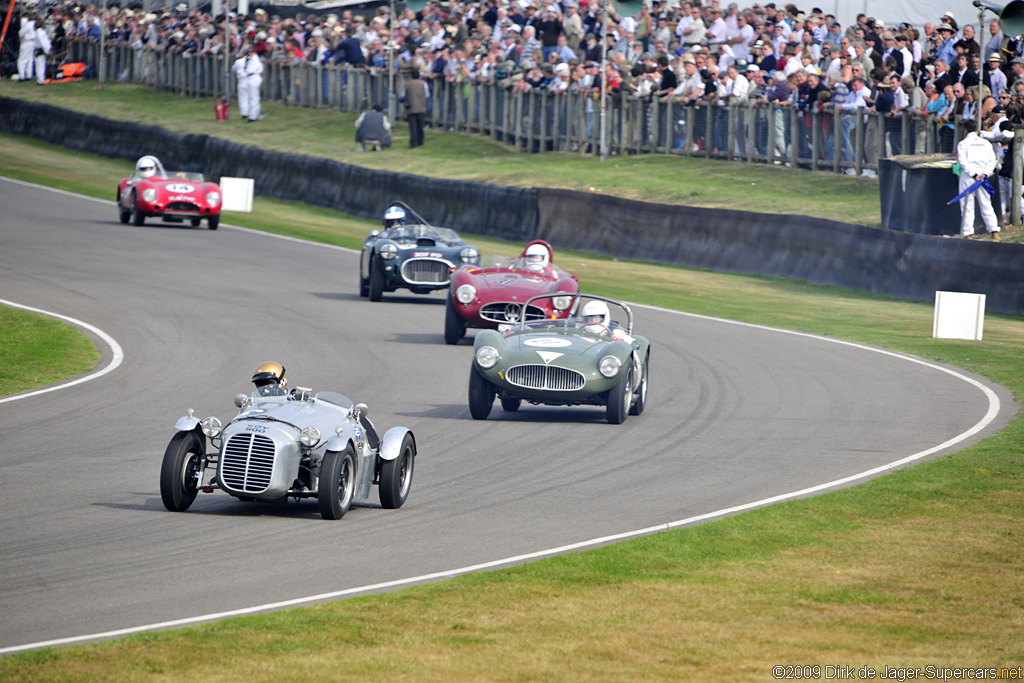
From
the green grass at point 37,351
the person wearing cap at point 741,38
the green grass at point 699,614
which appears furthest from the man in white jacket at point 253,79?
the green grass at point 699,614

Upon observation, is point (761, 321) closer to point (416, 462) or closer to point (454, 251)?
point (454, 251)

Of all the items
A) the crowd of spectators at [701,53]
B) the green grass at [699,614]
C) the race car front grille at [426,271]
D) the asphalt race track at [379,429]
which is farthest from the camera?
the crowd of spectators at [701,53]

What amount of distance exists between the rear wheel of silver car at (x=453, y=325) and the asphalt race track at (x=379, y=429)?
0.17 m

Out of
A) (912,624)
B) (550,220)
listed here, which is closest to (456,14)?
(550,220)

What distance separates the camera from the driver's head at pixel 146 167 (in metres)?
29.6

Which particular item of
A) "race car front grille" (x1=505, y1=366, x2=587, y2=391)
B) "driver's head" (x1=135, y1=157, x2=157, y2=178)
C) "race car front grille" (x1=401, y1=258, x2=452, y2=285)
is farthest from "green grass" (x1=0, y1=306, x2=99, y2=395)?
"driver's head" (x1=135, y1=157, x2=157, y2=178)

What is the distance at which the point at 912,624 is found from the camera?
779 centimetres

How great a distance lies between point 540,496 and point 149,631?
4321mm

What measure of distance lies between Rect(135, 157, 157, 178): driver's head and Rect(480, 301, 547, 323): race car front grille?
13.0 m

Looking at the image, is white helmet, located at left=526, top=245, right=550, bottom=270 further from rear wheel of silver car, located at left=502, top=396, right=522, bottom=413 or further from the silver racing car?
the silver racing car

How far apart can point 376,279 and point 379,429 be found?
9442 mm

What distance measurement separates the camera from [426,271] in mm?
22500

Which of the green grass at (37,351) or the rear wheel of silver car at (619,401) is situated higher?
the rear wheel of silver car at (619,401)

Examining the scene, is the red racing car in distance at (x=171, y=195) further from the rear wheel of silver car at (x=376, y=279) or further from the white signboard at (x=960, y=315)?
the white signboard at (x=960, y=315)
